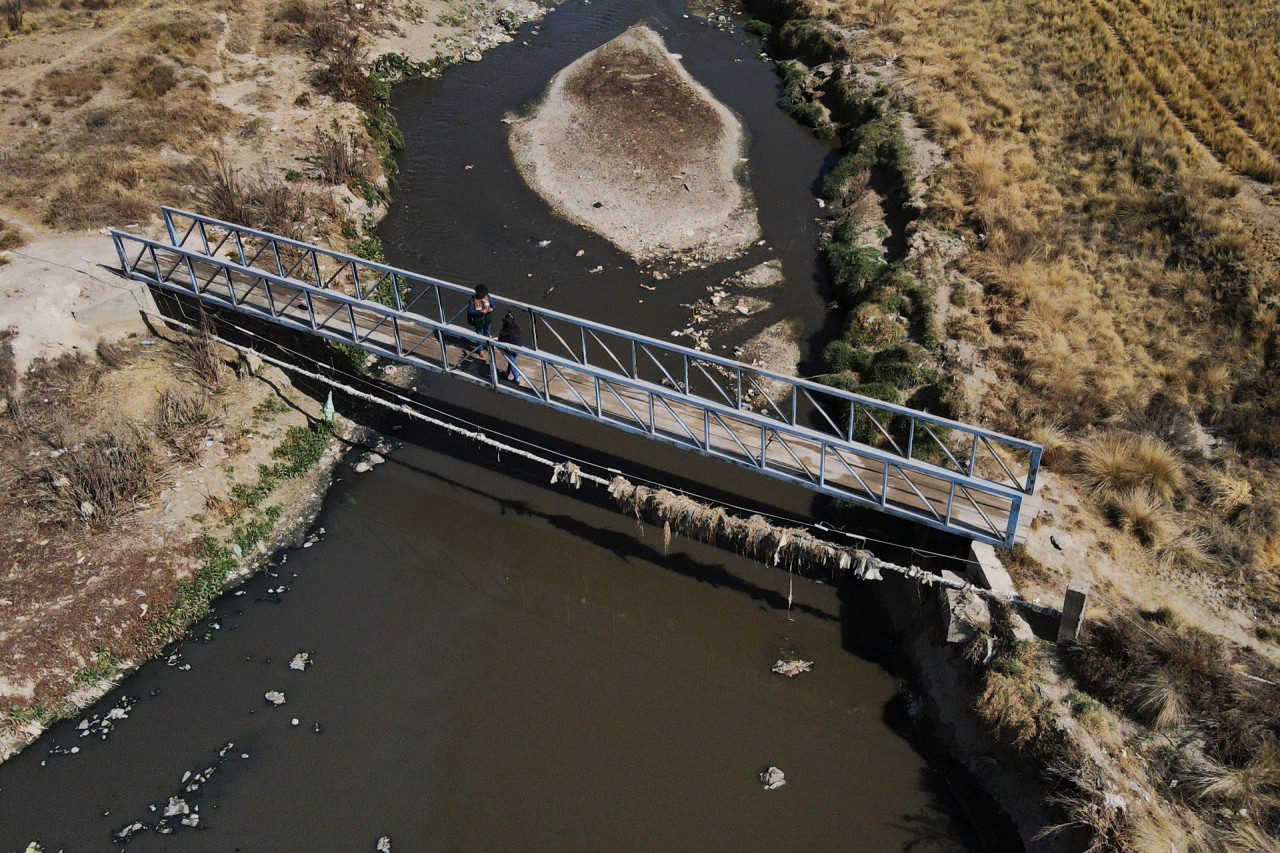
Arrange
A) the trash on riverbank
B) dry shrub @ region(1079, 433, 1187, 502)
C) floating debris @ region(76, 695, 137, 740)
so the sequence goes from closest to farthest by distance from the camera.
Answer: floating debris @ region(76, 695, 137, 740)
the trash on riverbank
dry shrub @ region(1079, 433, 1187, 502)

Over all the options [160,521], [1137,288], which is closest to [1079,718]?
[1137,288]

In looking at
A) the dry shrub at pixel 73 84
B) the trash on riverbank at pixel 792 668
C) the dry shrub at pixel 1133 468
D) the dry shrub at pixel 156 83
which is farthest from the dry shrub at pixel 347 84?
the dry shrub at pixel 1133 468

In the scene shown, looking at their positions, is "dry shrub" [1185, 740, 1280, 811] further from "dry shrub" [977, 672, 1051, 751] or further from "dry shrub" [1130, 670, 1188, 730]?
"dry shrub" [977, 672, 1051, 751]

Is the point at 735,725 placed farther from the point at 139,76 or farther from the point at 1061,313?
the point at 139,76

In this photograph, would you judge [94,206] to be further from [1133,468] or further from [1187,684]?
[1187,684]

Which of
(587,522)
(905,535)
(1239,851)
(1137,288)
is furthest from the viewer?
(1137,288)

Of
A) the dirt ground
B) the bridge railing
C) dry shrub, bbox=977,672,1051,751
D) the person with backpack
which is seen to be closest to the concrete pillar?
A: dry shrub, bbox=977,672,1051,751

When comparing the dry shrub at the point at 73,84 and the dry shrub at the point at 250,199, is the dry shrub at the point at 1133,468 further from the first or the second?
the dry shrub at the point at 73,84

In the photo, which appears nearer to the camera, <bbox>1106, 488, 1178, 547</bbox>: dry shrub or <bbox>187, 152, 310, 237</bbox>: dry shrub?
<bbox>1106, 488, 1178, 547</bbox>: dry shrub
